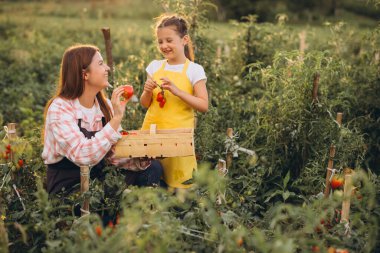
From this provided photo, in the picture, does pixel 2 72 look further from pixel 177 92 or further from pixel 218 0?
pixel 218 0

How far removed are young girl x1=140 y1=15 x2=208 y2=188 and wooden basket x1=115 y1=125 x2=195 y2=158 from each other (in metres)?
0.40

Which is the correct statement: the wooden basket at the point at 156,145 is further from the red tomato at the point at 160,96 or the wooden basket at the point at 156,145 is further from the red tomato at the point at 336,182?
the red tomato at the point at 336,182

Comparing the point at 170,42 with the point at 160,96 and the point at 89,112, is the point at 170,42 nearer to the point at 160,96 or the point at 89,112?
the point at 160,96

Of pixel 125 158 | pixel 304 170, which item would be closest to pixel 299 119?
pixel 304 170

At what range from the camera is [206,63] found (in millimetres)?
4551

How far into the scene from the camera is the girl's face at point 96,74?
294 cm

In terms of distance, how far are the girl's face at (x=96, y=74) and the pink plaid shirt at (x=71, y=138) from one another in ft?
0.49

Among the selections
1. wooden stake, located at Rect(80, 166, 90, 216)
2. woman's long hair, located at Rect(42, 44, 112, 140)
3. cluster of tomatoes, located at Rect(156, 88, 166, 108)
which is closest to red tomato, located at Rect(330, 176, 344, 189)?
cluster of tomatoes, located at Rect(156, 88, 166, 108)

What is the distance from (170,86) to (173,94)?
174mm

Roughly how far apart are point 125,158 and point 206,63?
184 centimetres

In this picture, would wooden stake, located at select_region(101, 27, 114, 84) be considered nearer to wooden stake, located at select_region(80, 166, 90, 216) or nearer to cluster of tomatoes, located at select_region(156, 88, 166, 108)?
cluster of tomatoes, located at select_region(156, 88, 166, 108)

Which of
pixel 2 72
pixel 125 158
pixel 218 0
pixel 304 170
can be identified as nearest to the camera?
pixel 125 158

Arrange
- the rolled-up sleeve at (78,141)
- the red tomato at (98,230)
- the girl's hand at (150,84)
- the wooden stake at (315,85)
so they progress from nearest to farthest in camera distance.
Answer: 1. the red tomato at (98,230)
2. the rolled-up sleeve at (78,141)
3. the girl's hand at (150,84)
4. the wooden stake at (315,85)

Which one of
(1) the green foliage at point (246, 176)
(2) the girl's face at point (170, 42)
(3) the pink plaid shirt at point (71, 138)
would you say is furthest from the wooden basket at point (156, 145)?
(2) the girl's face at point (170, 42)
